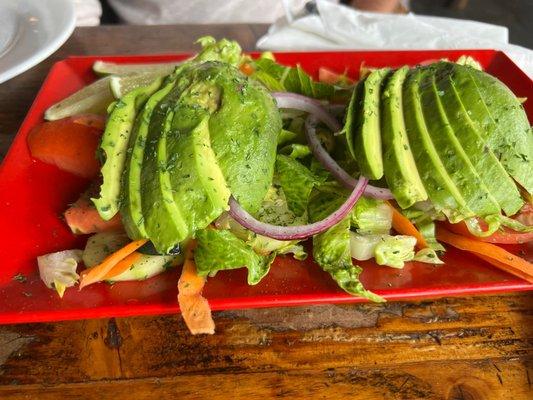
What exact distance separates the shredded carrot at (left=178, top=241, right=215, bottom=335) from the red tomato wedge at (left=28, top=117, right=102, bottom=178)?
409mm

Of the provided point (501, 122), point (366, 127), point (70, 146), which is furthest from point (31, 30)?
point (501, 122)

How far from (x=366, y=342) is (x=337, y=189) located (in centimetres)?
35

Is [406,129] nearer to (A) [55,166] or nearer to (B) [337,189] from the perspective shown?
(B) [337,189]

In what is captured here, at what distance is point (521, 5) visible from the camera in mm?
4203

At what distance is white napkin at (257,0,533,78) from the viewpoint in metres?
1.91

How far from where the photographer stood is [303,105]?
4.48 ft

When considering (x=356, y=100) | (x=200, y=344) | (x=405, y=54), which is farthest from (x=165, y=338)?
(x=405, y=54)

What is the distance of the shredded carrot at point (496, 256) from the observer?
116 centimetres

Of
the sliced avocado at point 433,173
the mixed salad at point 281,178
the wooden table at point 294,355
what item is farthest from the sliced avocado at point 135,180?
the sliced avocado at point 433,173

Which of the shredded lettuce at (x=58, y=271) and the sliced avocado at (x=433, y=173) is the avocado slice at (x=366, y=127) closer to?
the sliced avocado at (x=433, y=173)

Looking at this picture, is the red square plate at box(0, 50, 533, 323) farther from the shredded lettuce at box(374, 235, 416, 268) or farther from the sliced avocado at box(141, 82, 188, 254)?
the sliced avocado at box(141, 82, 188, 254)

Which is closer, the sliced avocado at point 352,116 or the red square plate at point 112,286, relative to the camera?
the red square plate at point 112,286

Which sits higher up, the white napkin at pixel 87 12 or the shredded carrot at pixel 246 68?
the shredded carrot at pixel 246 68

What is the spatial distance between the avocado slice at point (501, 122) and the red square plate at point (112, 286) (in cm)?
21
